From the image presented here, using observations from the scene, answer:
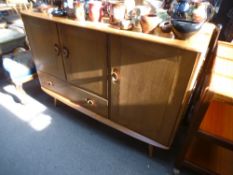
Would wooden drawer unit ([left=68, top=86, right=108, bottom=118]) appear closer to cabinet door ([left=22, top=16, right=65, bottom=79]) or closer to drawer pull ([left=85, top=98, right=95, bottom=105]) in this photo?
drawer pull ([left=85, top=98, right=95, bottom=105])

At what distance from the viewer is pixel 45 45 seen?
136cm

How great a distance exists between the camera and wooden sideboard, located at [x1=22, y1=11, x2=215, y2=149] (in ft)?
2.74

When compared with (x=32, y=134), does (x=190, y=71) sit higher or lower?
higher

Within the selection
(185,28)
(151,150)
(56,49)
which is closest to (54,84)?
(56,49)

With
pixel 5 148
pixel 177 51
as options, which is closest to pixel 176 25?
pixel 177 51

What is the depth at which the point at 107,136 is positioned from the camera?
1439 millimetres

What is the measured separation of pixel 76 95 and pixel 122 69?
1.92ft

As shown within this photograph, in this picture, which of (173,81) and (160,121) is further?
(160,121)

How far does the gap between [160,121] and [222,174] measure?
0.47 m

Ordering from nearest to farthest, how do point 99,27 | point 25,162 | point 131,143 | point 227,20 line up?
point 99,27 → point 227,20 → point 25,162 → point 131,143

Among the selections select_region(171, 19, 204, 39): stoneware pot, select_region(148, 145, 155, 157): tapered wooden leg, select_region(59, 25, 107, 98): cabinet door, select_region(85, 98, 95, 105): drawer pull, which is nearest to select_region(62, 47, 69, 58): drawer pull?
select_region(59, 25, 107, 98): cabinet door

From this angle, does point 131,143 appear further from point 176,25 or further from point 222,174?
point 176,25

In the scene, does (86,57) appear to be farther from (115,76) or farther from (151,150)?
(151,150)

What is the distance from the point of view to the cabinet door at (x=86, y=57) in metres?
1.04
